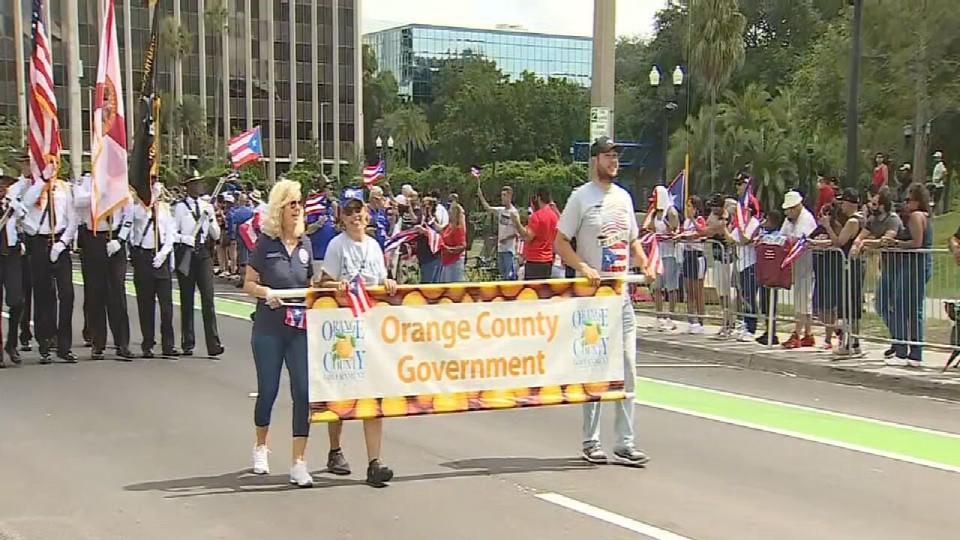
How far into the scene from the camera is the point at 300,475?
797 cm

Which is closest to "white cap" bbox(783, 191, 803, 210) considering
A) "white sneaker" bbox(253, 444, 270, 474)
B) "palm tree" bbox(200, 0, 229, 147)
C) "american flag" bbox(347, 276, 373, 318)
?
"american flag" bbox(347, 276, 373, 318)

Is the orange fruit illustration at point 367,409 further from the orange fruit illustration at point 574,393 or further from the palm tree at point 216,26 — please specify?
the palm tree at point 216,26

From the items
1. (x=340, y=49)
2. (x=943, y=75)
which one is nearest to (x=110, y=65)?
(x=943, y=75)

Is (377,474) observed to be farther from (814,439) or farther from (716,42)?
(716,42)

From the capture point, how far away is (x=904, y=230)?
13539 millimetres

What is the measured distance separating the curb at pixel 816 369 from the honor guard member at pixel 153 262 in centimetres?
644

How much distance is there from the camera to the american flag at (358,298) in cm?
793

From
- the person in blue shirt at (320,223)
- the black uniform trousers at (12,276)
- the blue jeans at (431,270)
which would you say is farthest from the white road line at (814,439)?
the blue jeans at (431,270)

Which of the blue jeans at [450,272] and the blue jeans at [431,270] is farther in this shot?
the blue jeans at [431,270]

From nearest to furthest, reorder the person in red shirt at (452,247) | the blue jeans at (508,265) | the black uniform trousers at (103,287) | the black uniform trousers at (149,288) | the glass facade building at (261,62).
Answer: the black uniform trousers at (103,287), the black uniform trousers at (149,288), the person in red shirt at (452,247), the blue jeans at (508,265), the glass facade building at (261,62)

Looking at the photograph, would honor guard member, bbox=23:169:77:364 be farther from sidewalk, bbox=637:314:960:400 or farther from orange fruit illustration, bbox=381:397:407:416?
sidewalk, bbox=637:314:960:400

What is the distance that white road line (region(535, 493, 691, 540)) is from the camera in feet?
22.4

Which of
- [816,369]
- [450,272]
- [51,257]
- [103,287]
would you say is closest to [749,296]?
[816,369]

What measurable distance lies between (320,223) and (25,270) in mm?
3607
